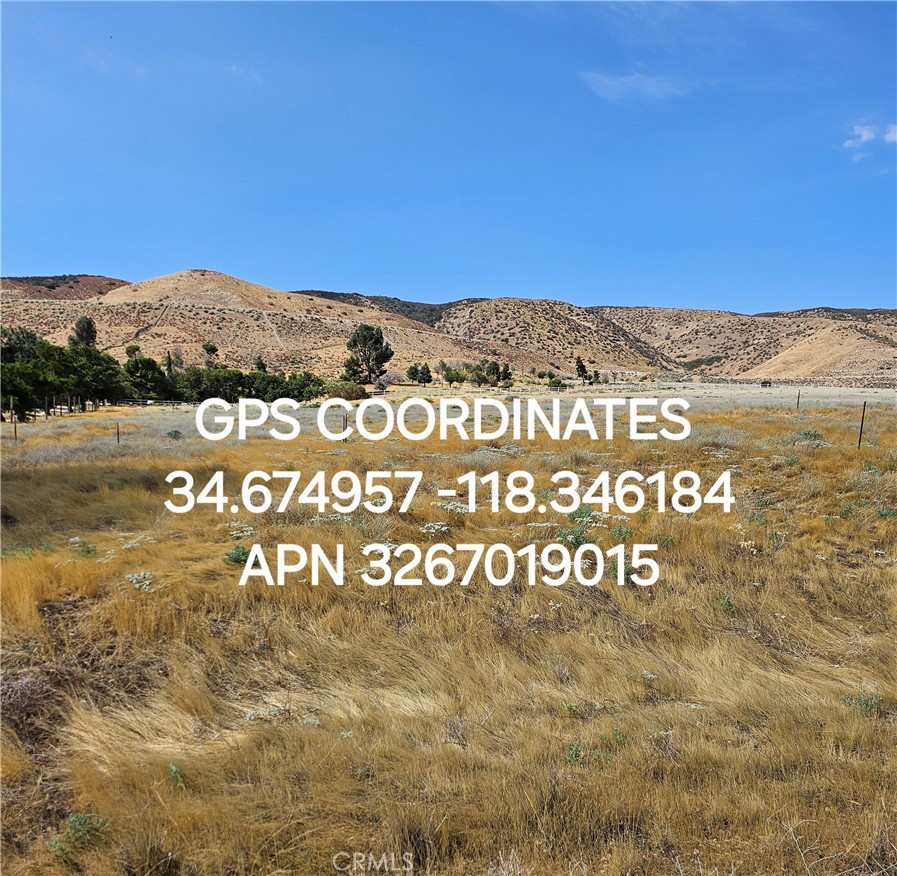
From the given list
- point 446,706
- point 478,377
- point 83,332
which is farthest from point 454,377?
point 446,706

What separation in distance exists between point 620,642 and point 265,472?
9.90 metres

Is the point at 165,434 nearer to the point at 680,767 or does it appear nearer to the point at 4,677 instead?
the point at 4,677

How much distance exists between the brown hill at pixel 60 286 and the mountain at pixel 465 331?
2.21 ft

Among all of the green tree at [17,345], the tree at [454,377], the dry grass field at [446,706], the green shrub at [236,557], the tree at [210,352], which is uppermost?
the tree at [210,352]

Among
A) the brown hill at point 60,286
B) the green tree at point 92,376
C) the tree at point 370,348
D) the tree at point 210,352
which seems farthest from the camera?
the brown hill at point 60,286

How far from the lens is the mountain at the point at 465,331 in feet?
330

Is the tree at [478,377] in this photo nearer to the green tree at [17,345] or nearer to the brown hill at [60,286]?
the green tree at [17,345]

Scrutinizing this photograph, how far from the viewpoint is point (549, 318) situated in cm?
15125

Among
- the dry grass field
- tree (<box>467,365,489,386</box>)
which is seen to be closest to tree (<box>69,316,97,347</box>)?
tree (<box>467,365,489,386</box>)

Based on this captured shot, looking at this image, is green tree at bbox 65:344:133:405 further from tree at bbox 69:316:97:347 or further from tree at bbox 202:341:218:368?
tree at bbox 69:316:97:347

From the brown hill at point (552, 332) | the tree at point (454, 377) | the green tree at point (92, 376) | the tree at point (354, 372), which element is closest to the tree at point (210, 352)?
the tree at point (354, 372)

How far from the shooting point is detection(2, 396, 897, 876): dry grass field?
124 inches

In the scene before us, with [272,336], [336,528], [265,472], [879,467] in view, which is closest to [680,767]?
[336,528]

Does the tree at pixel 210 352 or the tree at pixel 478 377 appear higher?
the tree at pixel 210 352
